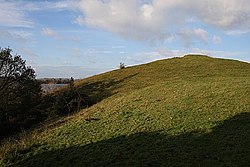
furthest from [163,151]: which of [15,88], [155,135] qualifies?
[15,88]

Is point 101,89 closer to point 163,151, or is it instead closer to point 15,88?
point 15,88

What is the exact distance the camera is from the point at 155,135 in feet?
44.9

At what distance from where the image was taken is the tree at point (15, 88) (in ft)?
84.6

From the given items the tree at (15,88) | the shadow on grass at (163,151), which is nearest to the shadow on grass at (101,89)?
the tree at (15,88)

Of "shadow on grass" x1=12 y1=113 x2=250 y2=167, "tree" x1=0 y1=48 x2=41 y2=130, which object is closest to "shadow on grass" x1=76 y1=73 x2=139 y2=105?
"tree" x1=0 y1=48 x2=41 y2=130

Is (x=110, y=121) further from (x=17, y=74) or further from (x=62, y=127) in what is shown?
(x=17, y=74)

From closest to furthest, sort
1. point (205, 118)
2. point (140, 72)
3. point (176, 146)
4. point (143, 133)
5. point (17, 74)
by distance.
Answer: point (176, 146) < point (143, 133) < point (205, 118) < point (17, 74) < point (140, 72)

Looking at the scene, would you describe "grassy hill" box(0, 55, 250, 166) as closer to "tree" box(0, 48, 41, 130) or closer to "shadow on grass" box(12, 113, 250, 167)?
"shadow on grass" box(12, 113, 250, 167)

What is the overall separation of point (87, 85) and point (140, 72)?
24.2 feet

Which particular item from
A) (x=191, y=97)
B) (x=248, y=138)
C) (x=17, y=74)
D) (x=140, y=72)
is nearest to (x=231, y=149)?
(x=248, y=138)

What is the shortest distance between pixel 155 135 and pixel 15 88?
17372mm

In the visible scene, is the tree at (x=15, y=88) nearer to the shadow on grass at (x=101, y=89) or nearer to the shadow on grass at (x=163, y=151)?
the shadow on grass at (x=101, y=89)

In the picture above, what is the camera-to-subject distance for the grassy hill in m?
11.1

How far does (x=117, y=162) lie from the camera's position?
431 inches
